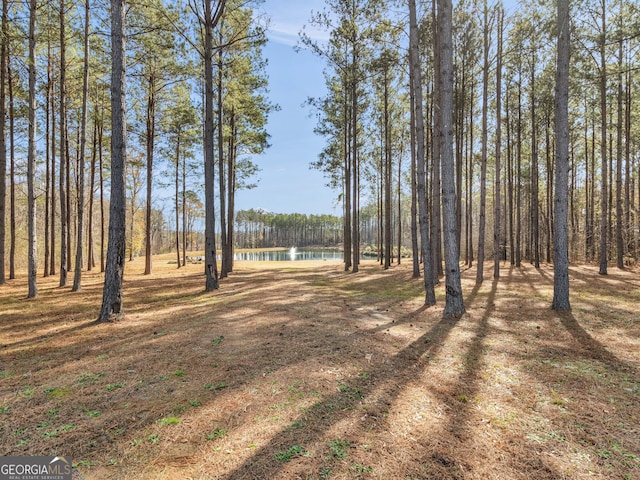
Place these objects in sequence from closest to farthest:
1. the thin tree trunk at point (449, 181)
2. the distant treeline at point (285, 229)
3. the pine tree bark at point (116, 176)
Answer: the pine tree bark at point (116, 176), the thin tree trunk at point (449, 181), the distant treeline at point (285, 229)

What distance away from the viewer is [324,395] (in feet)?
10.1

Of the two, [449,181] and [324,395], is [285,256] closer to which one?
[449,181]

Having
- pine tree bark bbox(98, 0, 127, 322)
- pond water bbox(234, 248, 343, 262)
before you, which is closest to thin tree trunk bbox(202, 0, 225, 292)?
pine tree bark bbox(98, 0, 127, 322)

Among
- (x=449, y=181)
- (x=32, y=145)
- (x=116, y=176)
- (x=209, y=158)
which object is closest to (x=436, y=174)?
(x=449, y=181)

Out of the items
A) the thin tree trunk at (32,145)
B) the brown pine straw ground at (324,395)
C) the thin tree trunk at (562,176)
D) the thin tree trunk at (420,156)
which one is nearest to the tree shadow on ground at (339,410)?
the brown pine straw ground at (324,395)

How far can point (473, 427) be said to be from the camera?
2.65m

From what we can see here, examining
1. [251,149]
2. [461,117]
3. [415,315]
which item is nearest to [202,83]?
[251,149]

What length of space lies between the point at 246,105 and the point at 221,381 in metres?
13.6

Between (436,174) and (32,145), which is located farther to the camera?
(436,174)

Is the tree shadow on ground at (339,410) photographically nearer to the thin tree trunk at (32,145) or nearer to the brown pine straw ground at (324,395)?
the brown pine straw ground at (324,395)

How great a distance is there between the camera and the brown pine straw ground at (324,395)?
2.19 metres

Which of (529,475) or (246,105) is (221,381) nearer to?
(529,475)

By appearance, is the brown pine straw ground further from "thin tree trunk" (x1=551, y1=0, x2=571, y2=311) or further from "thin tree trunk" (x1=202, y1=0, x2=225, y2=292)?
"thin tree trunk" (x1=202, y1=0, x2=225, y2=292)

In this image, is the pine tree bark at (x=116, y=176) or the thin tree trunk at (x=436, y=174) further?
the thin tree trunk at (x=436, y=174)
